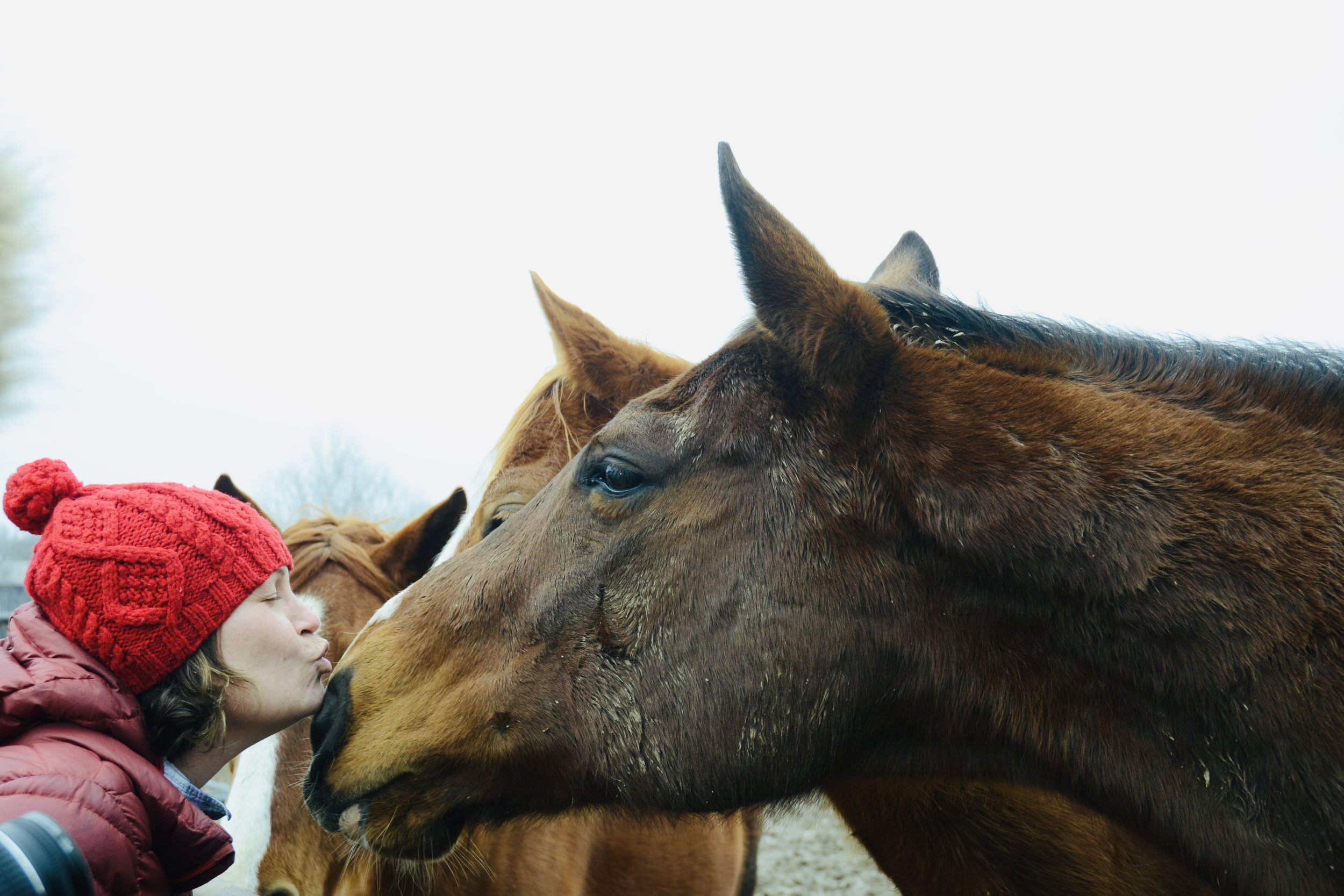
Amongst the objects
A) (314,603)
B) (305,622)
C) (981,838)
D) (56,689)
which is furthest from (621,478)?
(314,603)

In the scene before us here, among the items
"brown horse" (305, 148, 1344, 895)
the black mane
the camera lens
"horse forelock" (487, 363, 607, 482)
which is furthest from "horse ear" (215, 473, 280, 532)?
the black mane

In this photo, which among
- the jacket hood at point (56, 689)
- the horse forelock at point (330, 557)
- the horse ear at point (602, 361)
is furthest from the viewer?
the horse ear at point (602, 361)

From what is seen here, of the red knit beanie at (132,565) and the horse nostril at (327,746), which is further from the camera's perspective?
the horse nostril at (327,746)

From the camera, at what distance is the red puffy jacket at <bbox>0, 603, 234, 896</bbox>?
1.44 meters

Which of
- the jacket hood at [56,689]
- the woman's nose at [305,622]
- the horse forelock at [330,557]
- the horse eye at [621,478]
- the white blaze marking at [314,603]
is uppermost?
the horse eye at [621,478]

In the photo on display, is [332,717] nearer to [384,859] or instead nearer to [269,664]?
[269,664]

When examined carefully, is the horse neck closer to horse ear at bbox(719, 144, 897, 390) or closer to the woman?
horse ear at bbox(719, 144, 897, 390)

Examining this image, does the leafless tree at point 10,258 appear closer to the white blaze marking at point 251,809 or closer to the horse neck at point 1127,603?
the white blaze marking at point 251,809

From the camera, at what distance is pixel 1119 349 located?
1846 mm

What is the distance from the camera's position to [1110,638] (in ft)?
5.22

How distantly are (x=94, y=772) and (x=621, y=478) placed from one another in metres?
1.19

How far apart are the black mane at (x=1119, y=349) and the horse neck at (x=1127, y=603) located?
88 millimetres

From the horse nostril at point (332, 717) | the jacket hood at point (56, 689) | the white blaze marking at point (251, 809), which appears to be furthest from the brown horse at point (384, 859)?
the jacket hood at point (56, 689)

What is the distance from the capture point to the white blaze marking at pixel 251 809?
256cm
